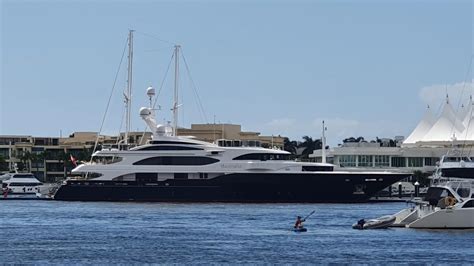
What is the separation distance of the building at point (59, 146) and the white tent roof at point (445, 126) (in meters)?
18.8

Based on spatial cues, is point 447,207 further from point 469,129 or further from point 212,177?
point 469,129

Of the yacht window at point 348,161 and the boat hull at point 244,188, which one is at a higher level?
the yacht window at point 348,161

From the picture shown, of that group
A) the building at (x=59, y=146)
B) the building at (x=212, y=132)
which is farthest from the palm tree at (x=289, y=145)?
the building at (x=212, y=132)

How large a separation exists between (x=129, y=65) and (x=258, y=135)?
230 feet

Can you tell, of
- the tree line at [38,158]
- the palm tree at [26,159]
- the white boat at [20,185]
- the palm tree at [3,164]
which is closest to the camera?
the white boat at [20,185]

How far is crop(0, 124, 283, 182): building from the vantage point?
152 meters

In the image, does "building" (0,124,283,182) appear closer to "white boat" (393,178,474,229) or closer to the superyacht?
the superyacht

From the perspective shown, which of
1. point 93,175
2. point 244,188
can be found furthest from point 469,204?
point 93,175

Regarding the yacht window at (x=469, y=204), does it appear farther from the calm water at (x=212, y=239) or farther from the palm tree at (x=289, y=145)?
the palm tree at (x=289, y=145)

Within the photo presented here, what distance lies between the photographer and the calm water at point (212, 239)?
149 feet

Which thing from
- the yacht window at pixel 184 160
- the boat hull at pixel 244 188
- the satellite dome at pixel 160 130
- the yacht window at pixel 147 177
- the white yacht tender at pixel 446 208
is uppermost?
the satellite dome at pixel 160 130

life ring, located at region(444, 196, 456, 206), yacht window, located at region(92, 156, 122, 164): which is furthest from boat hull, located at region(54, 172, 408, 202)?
life ring, located at region(444, 196, 456, 206)

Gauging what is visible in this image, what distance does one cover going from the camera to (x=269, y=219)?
69.1 meters

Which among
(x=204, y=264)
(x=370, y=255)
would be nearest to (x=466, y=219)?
(x=370, y=255)
